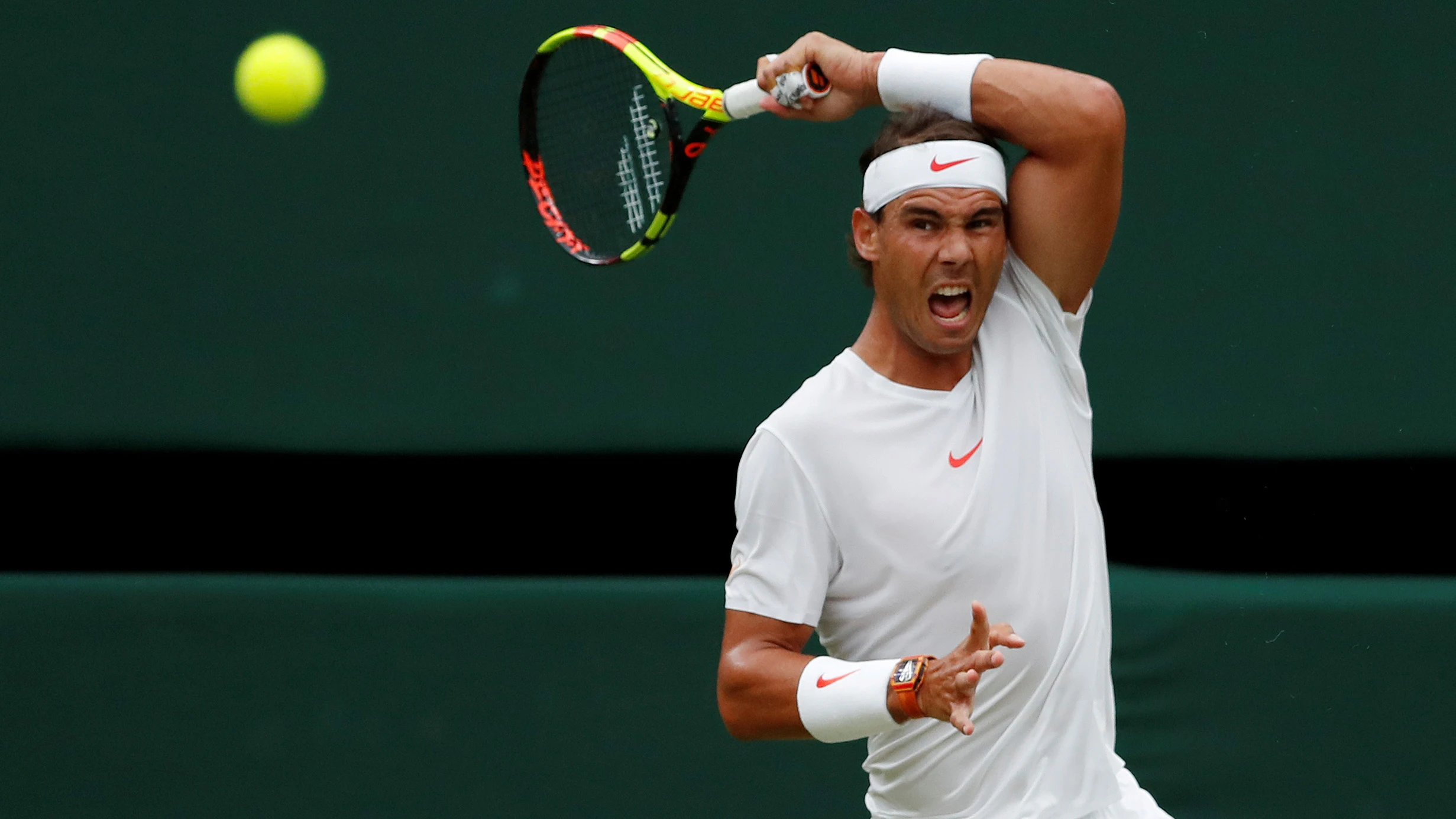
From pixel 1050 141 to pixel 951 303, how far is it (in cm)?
23

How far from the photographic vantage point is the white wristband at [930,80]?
2.05m

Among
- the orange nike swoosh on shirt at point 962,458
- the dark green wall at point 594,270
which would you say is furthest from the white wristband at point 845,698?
the dark green wall at point 594,270

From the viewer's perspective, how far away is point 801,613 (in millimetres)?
1986

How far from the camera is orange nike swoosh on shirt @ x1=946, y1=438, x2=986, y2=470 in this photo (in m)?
2.04

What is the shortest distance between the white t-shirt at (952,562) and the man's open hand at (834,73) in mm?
362

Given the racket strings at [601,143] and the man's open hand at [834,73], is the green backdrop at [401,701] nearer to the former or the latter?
the racket strings at [601,143]

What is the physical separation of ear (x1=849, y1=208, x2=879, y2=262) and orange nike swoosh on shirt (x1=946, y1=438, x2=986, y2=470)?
0.28 meters

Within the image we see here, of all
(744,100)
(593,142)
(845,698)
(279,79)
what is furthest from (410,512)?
(845,698)

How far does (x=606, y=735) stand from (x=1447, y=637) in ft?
5.55

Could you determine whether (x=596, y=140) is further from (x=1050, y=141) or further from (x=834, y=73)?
(x=1050, y=141)

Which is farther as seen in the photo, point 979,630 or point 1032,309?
point 1032,309

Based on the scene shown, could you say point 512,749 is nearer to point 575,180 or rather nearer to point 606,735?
point 606,735

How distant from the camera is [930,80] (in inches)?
81.6

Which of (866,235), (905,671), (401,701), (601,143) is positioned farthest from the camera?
(401,701)
